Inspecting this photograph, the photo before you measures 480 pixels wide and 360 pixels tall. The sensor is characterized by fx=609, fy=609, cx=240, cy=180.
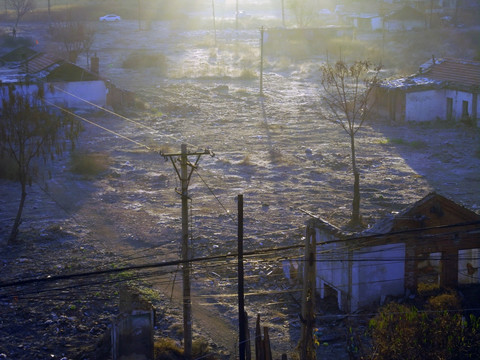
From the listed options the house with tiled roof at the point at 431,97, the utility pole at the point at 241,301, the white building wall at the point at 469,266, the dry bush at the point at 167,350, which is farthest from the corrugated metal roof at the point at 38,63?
the utility pole at the point at 241,301

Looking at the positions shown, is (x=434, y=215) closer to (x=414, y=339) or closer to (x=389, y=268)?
(x=389, y=268)

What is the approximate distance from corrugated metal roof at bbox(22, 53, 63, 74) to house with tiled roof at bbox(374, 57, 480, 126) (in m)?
17.1

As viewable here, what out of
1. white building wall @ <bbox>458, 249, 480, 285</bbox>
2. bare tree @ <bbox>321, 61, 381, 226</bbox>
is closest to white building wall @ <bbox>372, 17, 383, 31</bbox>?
bare tree @ <bbox>321, 61, 381, 226</bbox>

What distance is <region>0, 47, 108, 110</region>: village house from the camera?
99.1 feet

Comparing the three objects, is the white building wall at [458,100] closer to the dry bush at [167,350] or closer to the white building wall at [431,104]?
the white building wall at [431,104]

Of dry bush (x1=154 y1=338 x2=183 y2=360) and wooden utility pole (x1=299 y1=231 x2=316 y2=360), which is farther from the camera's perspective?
dry bush (x1=154 y1=338 x2=183 y2=360)

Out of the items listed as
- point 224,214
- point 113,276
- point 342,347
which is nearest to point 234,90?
point 224,214

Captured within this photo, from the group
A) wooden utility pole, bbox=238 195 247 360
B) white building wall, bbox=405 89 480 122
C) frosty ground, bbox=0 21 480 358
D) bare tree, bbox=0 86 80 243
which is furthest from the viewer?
white building wall, bbox=405 89 480 122

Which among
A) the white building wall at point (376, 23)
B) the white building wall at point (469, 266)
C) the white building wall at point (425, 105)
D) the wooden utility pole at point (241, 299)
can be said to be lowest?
the white building wall at point (469, 266)

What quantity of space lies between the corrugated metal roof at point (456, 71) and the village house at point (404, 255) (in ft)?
61.5

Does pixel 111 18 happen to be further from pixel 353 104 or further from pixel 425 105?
pixel 425 105

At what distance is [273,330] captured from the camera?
11492mm

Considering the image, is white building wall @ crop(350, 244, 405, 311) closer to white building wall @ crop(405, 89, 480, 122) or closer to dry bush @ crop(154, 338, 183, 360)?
dry bush @ crop(154, 338, 183, 360)

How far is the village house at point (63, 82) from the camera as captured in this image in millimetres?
30219
